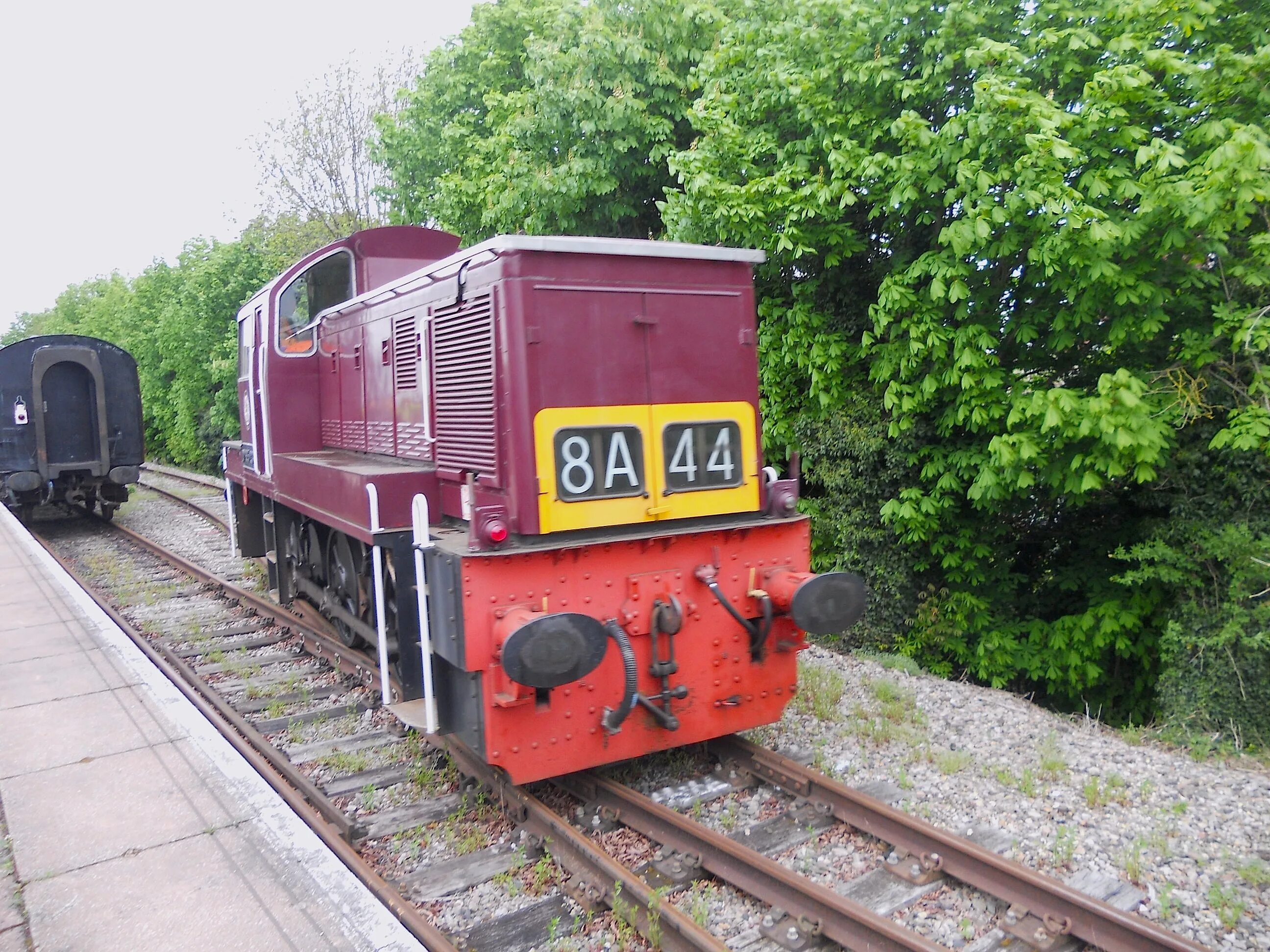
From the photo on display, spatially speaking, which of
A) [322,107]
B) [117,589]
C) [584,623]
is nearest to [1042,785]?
[584,623]

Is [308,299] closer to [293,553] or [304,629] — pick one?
[293,553]

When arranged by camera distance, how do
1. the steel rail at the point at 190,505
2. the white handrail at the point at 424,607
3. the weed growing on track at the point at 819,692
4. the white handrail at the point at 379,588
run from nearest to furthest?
the white handrail at the point at 424,607, the white handrail at the point at 379,588, the weed growing on track at the point at 819,692, the steel rail at the point at 190,505

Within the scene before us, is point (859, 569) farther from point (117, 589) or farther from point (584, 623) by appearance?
point (117, 589)

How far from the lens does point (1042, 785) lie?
14.8 feet

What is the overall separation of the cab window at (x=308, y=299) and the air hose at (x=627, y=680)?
179 inches

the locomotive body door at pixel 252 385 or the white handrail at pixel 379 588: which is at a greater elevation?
the locomotive body door at pixel 252 385

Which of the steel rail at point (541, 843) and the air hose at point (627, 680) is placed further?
the air hose at point (627, 680)

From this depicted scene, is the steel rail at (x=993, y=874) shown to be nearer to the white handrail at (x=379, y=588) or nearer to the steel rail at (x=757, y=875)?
the steel rail at (x=757, y=875)

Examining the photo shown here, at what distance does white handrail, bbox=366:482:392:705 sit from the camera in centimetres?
481

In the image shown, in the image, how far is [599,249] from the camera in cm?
434

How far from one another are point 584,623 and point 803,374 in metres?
5.29

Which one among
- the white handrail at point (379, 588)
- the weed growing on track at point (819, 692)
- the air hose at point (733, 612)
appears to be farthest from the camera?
the weed growing on track at point (819, 692)

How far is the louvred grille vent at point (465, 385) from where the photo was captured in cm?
448

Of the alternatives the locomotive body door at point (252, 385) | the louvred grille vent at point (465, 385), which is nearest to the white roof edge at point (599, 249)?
the louvred grille vent at point (465, 385)
